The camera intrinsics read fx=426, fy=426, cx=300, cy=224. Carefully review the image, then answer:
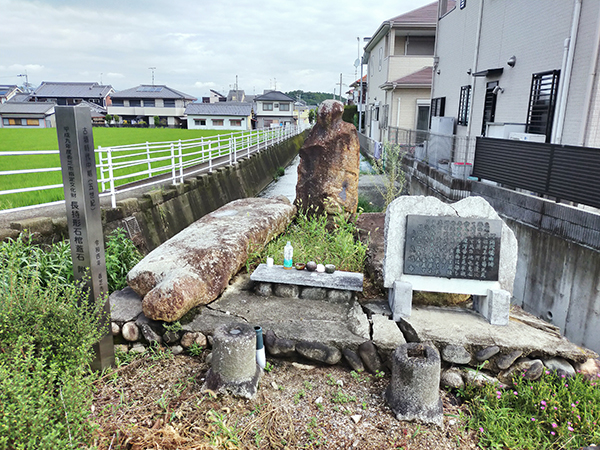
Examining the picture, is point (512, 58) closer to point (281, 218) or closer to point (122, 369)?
point (281, 218)

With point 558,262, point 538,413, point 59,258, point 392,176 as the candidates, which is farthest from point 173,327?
point 392,176

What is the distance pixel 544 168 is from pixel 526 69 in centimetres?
463

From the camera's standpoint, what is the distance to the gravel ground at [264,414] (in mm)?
3158

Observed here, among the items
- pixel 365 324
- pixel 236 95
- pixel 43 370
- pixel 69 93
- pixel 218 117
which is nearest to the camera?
pixel 43 370

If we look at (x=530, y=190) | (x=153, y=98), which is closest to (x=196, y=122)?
(x=153, y=98)

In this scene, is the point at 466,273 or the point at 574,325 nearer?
the point at 466,273

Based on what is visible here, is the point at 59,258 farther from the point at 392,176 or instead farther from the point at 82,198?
the point at 392,176

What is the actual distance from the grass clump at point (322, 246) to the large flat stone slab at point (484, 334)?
4.55ft

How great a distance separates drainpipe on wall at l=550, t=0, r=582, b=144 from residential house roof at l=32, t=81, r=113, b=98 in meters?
65.7

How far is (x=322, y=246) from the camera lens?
6.45m

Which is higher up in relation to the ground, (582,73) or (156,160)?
(582,73)

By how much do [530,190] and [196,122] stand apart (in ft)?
170

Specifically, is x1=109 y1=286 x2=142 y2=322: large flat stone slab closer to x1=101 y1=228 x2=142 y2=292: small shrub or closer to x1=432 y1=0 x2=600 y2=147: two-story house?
x1=101 y1=228 x2=142 y2=292: small shrub

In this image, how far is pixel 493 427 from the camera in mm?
3428
